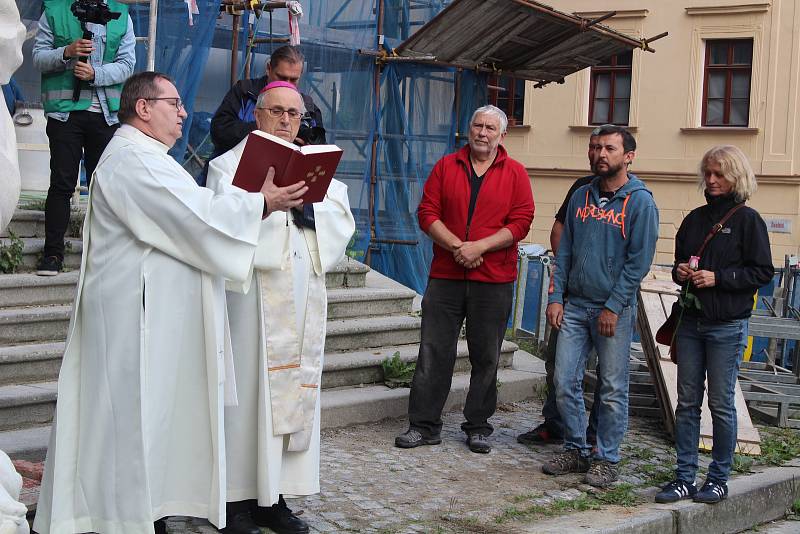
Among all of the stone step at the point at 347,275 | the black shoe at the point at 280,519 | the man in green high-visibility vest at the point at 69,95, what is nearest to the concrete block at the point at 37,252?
the man in green high-visibility vest at the point at 69,95

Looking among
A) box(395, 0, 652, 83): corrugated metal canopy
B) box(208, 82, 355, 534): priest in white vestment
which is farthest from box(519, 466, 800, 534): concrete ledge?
box(395, 0, 652, 83): corrugated metal canopy

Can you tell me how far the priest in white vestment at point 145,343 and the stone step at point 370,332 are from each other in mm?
3469

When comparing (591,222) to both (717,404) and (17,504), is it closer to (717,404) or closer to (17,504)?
(717,404)

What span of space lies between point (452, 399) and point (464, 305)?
3.73 ft

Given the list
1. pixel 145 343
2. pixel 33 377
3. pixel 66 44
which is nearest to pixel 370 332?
pixel 33 377

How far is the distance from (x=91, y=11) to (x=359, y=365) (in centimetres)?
290

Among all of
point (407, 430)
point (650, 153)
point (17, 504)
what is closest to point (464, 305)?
point (407, 430)

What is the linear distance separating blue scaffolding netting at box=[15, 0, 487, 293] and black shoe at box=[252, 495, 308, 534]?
6172 millimetres

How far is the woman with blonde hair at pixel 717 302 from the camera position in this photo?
6055 mm

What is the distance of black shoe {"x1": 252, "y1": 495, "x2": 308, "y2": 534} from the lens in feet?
16.7

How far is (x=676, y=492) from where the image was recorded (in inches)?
242

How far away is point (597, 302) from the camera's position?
6.49 m

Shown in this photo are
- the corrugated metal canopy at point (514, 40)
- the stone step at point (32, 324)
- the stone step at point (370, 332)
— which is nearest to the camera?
the stone step at point (32, 324)

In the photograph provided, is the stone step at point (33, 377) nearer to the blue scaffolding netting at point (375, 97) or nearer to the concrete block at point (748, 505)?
the concrete block at point (748, 505)
